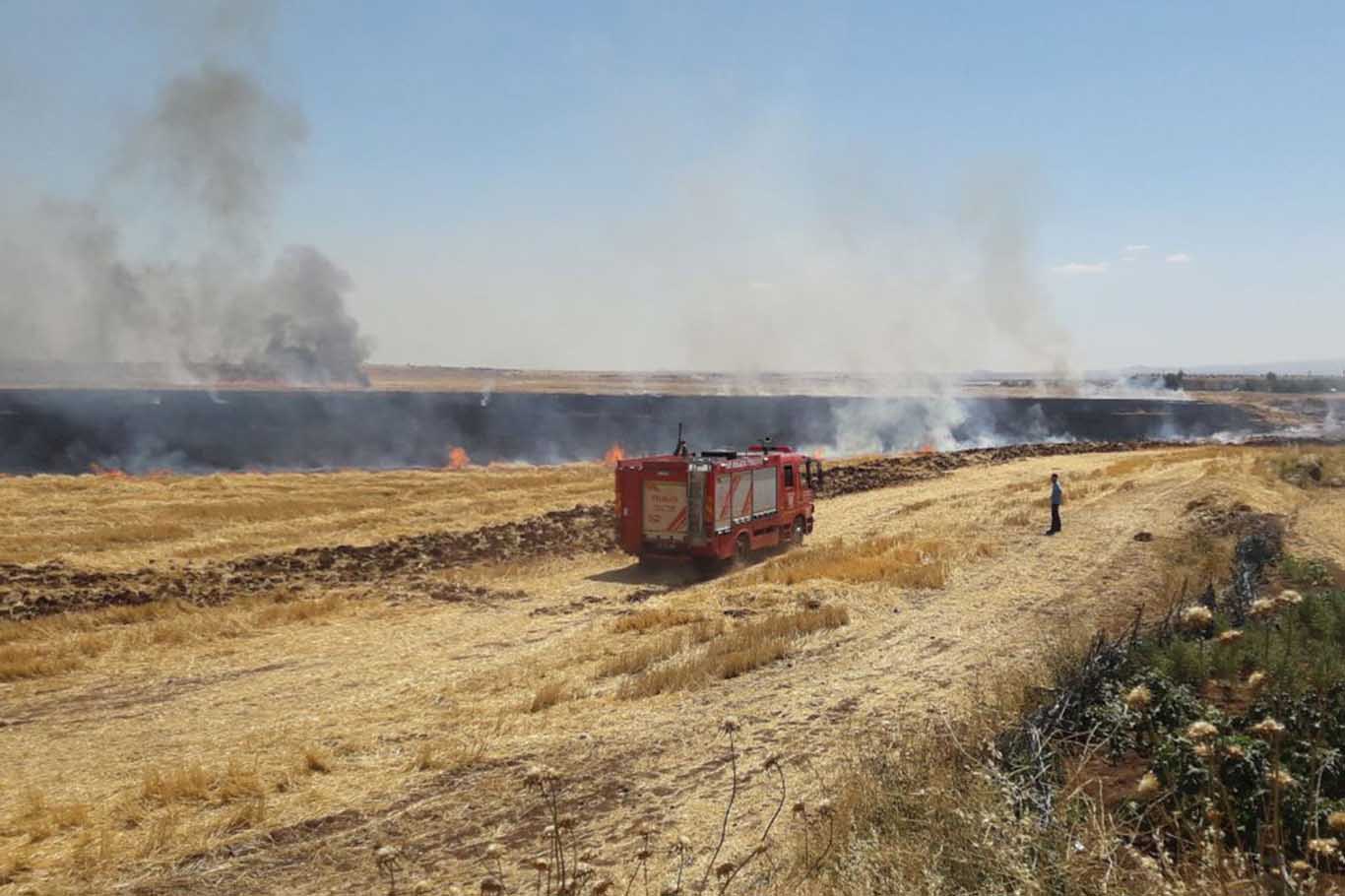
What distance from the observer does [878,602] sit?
60.3 ft

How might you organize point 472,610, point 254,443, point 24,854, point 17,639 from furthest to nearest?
point 254,443, point 472,610, point 17,639, point 24,854

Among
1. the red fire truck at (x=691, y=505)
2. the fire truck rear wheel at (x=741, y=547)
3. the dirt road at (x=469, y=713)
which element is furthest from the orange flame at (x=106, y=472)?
the fire truck rear wheel at (x=741, y=547)

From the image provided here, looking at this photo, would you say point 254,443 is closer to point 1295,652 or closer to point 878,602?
point 878,602

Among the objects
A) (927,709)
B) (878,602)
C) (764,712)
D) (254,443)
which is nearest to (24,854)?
(764,712)

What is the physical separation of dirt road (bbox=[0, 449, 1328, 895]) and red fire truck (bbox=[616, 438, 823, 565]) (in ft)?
2.81

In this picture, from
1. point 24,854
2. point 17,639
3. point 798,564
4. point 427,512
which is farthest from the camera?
point 427,512

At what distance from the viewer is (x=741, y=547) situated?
2461cm

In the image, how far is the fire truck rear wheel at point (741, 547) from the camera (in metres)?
24.3

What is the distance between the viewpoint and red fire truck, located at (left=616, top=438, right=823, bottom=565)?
2305cm

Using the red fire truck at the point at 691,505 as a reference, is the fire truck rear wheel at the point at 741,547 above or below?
below

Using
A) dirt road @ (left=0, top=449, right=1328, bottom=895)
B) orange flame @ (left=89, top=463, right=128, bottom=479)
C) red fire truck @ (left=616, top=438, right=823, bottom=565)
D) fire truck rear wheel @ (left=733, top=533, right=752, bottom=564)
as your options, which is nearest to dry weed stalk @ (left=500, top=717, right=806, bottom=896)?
dirt road @ (left=0, top=449, right=1328, bottom=895)

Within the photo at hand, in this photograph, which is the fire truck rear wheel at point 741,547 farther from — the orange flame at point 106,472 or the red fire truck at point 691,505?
the orange flame at point 106,472

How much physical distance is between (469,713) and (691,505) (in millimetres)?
11433

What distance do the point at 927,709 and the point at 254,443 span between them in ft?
268
